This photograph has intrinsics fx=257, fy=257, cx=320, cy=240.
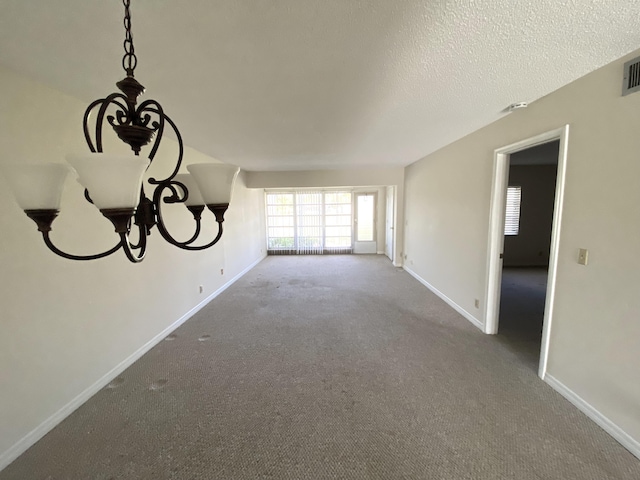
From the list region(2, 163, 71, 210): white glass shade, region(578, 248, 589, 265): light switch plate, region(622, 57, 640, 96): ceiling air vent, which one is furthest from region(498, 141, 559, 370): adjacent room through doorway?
region(2, 163, 71, 210): white glass shade

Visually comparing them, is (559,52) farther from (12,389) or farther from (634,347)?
(12,389)

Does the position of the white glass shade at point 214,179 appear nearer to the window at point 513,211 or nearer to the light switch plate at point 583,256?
the light switch plate at point 583,256

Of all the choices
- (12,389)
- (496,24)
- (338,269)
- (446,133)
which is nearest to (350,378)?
(12,389)

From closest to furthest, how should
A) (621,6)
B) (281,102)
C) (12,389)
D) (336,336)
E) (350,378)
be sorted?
(621,6) → (12,389) → (281,102) → (350,378) → (336,336)

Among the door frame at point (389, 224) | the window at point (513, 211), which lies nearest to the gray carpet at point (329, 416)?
the door frame at point (389, 224)

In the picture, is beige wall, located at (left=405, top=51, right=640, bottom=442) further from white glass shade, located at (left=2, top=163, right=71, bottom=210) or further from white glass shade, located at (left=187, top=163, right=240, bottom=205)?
white glass shade, located at (left=2, top=163, right=71, bottom=210)

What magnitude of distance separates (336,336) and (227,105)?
8.19 feet

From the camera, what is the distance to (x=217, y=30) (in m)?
1.21

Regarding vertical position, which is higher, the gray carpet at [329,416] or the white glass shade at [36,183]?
the white glass shade at [36,183]

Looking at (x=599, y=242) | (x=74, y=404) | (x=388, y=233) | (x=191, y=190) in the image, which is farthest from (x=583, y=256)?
(x=388, y=233)

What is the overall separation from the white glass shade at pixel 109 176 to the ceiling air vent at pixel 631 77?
249 cm

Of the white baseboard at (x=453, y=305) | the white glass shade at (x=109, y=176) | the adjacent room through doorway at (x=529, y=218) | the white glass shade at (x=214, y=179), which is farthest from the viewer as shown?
the adjacent room through doorway at (x=529, y=218)

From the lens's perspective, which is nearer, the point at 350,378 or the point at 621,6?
the point at 621,6

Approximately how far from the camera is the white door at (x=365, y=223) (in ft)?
24.8
